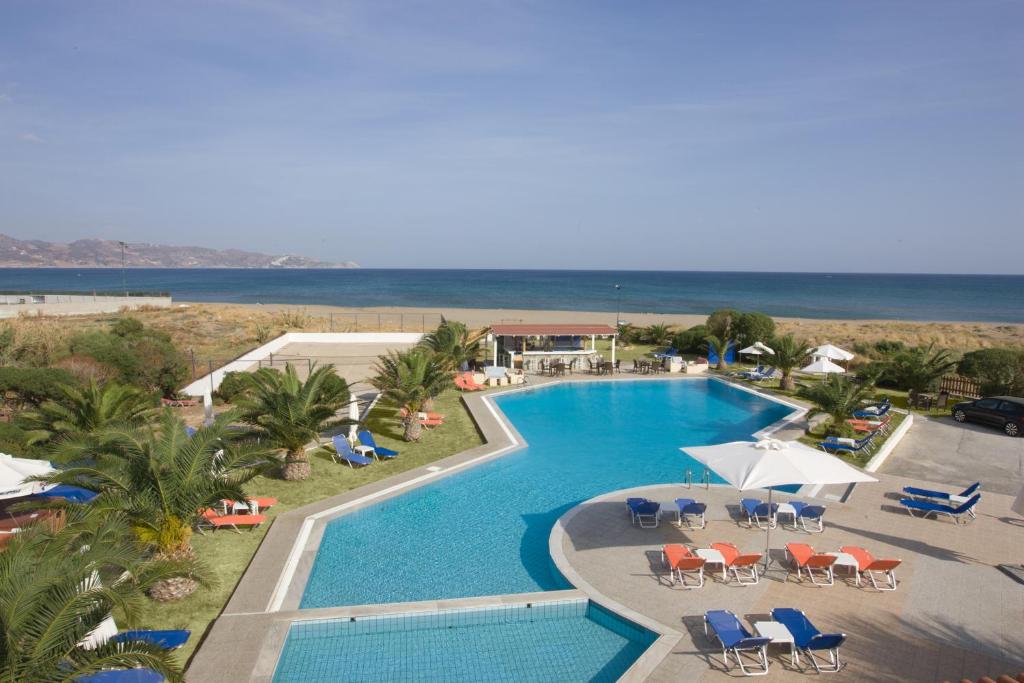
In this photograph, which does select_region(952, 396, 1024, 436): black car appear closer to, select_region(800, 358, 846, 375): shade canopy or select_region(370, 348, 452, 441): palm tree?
select_region(800, 358, 846, 375): shade canopy

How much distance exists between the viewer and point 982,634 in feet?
23.9

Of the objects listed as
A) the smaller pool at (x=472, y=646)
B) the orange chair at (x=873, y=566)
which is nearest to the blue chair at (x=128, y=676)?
the smaller pool at (x=472, y=646)

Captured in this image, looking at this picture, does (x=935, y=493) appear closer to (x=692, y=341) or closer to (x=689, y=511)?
(x=689, y=511)

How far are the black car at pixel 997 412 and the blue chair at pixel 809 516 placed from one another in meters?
10.6

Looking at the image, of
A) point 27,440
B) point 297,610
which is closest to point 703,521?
point 297,610

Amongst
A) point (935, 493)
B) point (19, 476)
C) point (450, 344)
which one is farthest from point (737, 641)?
point (450, 344)

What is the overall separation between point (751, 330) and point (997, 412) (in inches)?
530

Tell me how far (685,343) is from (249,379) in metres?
24.4

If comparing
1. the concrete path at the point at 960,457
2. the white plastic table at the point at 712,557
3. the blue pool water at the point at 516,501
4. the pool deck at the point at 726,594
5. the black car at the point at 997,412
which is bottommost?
the blue pool water at the point at 516,501

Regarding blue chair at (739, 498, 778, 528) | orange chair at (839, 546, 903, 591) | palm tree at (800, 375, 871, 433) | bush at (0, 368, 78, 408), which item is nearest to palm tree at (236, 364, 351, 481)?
bush at (0, 368, 78, 408)

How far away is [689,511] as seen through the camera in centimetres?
1058

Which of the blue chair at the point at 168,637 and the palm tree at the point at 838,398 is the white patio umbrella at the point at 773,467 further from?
the palm tree at the point at 838,398

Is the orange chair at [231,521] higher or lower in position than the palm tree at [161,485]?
lower

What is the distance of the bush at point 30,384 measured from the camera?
15127 mm
